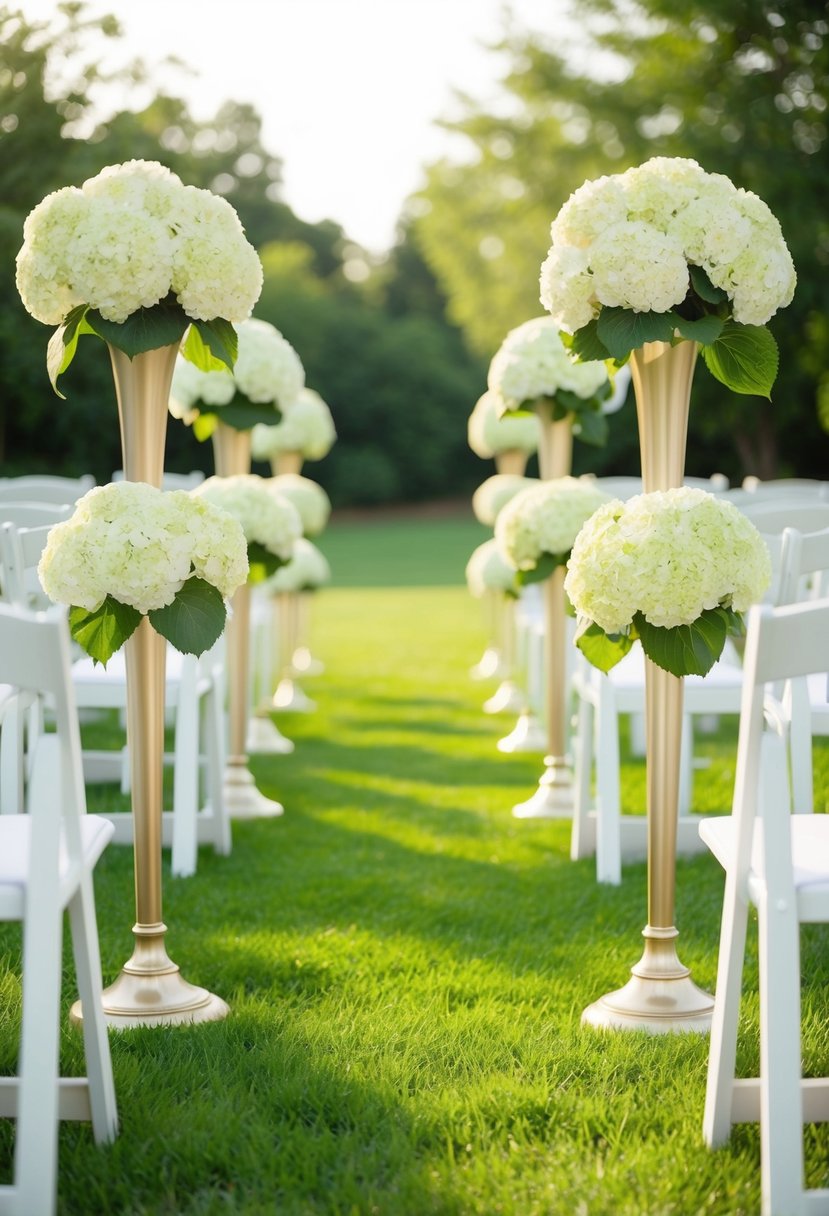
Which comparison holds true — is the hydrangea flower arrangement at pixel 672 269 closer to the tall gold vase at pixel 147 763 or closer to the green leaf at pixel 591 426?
the tall gold vase at pixel 147 763

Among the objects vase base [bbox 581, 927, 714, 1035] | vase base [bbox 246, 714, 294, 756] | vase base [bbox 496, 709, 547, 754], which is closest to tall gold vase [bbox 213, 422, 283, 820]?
vase base [bbox 246, 714, 294, 756]

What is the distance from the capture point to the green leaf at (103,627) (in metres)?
3.02

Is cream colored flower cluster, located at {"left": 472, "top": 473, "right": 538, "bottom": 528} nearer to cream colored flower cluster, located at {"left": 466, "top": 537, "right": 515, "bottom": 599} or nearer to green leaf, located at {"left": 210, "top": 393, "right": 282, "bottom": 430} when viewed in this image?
cream colored flower cluster, located at {"left": 466, "top": 537, "right": 515, "bottom": 599}

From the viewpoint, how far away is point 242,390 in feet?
16.7

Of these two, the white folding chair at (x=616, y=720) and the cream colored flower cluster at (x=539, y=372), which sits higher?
the cream colored flower cluster at (x=539, y=372)

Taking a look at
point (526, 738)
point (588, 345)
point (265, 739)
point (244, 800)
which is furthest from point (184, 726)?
point (526, 738)

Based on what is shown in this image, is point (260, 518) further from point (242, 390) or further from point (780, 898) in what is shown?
point (780, 898)

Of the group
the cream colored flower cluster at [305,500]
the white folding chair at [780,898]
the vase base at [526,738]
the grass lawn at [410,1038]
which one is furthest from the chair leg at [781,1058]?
the cream colored flower cluster at [305,500]

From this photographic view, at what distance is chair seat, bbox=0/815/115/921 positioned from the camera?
2.16m

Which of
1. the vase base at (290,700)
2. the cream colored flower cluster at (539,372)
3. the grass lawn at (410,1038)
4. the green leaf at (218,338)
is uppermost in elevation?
the cream colored flower cluster at (539,372)

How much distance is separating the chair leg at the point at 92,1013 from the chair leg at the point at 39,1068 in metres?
0.25

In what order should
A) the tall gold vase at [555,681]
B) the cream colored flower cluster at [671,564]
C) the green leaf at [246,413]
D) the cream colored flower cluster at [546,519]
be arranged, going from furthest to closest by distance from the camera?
1. the tall gold vase at [555,681]
2. the green leaf at [246,413]
3. the cream colored flower cluster at [546,519]
4. the cream colored flower cluster at [671,564]

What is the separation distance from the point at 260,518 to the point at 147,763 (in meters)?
2.06

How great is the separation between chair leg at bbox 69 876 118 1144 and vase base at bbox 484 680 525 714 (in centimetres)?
599
